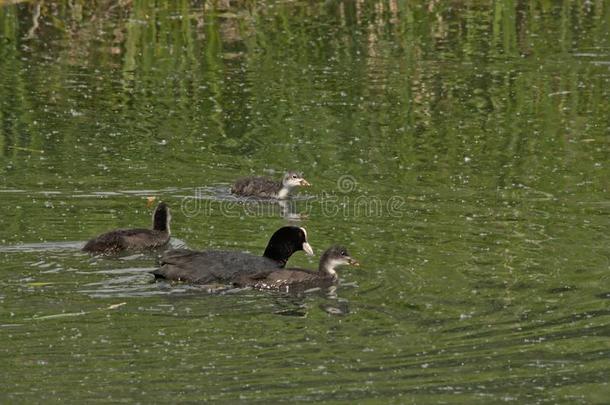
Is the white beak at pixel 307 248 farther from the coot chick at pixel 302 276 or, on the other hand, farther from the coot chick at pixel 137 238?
the coot chick at pixel 137 238

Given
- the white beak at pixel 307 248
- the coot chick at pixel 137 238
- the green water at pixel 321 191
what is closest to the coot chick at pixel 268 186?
the green water at pixel 321 191

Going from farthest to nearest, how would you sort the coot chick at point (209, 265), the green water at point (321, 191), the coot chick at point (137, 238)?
the coot chick at point (137, 238)
the coot chick at point (209, 265)
the green water at point (321, 191)

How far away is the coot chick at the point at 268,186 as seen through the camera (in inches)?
694

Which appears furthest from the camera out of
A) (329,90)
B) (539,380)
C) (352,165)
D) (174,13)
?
(174,13)

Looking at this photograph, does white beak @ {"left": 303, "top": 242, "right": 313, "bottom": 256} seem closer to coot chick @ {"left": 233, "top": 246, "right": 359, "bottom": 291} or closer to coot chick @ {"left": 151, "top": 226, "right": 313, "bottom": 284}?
coot chick @ {"left": 151, "top": 226, "right": 313, "bottom": 284}

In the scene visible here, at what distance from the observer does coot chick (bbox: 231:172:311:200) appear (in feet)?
57.8

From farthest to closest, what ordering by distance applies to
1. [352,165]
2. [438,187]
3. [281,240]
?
[352,165] → [438,187] → [281,240]

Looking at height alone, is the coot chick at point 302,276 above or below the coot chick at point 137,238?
below

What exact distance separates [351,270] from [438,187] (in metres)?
3.28

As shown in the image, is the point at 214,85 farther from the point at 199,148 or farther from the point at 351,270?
the point at 351,270

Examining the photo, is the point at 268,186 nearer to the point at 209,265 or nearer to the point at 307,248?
the point at 307,248

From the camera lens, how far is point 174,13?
2834 cm

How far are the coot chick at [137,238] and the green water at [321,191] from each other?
17cm

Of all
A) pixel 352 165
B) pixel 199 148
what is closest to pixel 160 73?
pixel 199 148
